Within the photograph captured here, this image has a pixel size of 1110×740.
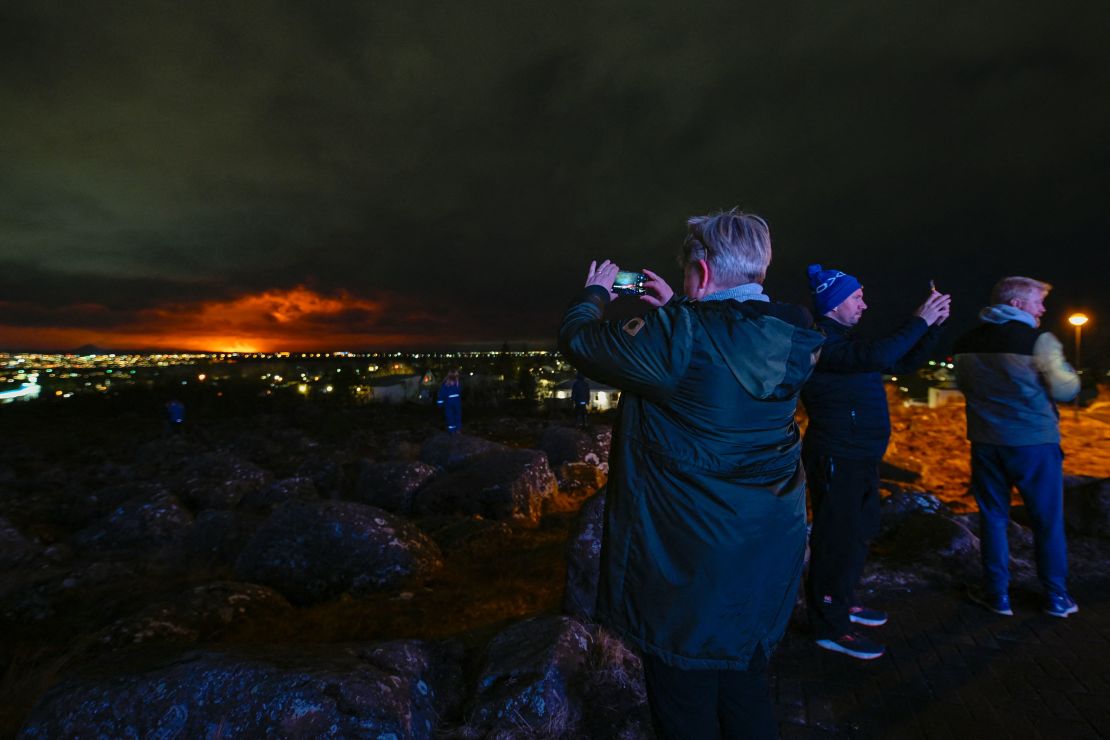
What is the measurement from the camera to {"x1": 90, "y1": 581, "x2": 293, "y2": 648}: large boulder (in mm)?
3408

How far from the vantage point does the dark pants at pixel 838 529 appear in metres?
3.01

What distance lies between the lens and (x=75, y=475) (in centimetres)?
1112

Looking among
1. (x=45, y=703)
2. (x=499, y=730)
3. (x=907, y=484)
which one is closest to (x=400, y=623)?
(x=499, y=730)

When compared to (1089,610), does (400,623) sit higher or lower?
lower

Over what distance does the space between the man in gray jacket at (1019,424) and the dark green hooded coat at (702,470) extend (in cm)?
274

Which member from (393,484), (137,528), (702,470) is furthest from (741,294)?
(137,528)

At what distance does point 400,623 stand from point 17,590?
139 inches

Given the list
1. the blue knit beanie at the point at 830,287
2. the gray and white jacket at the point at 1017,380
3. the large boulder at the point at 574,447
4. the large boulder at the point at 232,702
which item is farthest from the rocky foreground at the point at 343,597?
the blue knit beanie at the point at 830,287

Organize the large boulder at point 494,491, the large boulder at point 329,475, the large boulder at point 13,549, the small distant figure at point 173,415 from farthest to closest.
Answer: the small distant figure at point 173,415 → the large boulder at point 329,475 → the large boulder at point 494,491 → the large boulder at point 13,549

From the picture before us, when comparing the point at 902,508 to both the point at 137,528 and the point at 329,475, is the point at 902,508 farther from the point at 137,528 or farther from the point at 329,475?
the point at 329,475

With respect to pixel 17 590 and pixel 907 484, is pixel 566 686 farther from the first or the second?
pixel 907 484

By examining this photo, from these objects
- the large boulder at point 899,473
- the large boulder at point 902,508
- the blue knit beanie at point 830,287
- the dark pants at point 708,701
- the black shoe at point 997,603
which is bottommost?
the large boulder at point 899,473

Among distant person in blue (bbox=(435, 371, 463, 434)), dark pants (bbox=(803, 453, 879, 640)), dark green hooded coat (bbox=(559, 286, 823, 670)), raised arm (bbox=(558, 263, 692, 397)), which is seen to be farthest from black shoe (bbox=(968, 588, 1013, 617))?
distant person in blue (bbox=(435, 371, 463, 434))

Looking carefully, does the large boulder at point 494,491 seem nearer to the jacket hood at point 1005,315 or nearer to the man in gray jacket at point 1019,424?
the man in gray jacket at point 1019,424
